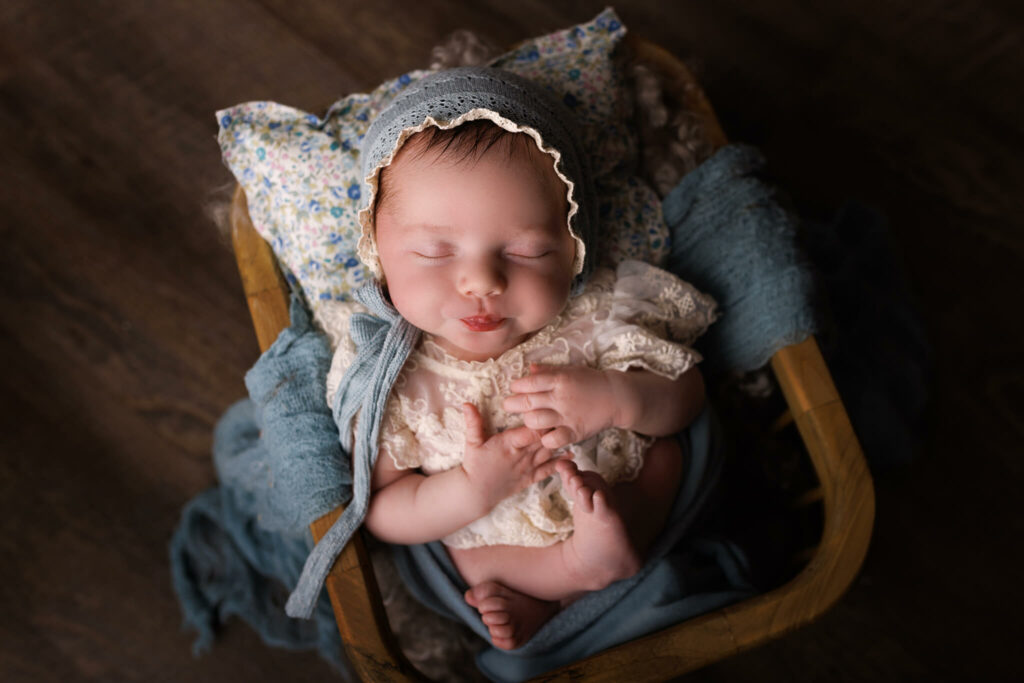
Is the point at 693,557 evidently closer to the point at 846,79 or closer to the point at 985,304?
the point at 985,304

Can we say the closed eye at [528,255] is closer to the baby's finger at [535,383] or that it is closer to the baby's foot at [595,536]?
the baby's finger at [535,383]

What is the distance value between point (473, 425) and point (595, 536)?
0.71 ft

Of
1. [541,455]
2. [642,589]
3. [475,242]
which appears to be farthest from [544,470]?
[475,242]

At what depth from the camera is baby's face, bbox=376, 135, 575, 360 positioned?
85cm

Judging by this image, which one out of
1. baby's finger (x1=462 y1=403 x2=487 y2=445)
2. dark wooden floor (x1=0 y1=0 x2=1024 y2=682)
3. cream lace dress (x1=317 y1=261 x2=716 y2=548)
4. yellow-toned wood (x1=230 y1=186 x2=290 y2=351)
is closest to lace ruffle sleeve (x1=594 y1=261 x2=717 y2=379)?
cream lace dress (x1=317 y1=261 x2=716 y2=548)

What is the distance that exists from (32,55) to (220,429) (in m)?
0.99

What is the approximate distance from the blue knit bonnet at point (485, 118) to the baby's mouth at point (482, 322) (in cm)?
14

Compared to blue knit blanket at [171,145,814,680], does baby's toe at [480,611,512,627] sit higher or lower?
lower

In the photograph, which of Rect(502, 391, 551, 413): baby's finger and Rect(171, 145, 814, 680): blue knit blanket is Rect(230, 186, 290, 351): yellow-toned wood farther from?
Rect(502, 391, 551, 413): baby's finger

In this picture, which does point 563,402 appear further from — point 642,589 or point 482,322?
point 642,589

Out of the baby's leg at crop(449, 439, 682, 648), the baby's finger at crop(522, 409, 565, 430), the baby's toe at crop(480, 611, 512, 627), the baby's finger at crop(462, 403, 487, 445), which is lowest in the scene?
the baby's toe at crop(480, 611, 512, 627)

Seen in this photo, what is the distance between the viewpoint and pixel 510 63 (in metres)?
1.17

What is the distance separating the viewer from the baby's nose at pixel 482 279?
849 millimetres

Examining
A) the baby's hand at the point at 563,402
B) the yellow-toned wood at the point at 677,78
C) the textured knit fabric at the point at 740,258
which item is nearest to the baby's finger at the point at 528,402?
the baby's hand at the point at 563,402
